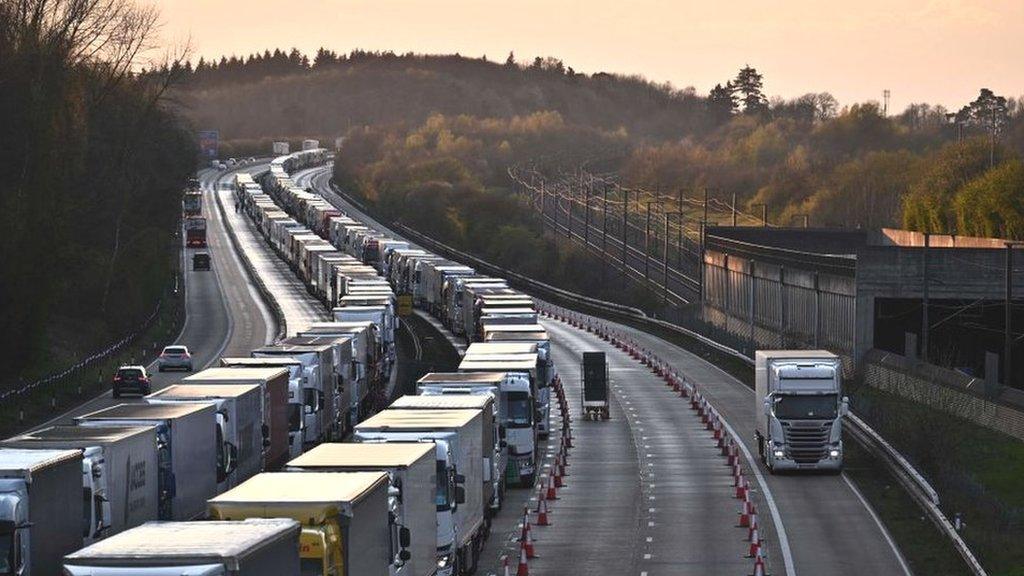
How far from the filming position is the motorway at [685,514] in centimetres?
3816

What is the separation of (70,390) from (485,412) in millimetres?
35538

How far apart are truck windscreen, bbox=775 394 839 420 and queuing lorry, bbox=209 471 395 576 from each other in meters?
26.9

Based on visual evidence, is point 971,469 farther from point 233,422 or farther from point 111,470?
point 111,470

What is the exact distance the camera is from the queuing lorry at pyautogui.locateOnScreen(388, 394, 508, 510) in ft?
126

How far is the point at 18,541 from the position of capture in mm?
24859

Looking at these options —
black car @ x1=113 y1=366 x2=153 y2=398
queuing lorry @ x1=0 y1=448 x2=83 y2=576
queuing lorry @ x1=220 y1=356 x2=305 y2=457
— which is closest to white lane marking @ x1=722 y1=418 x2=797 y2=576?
queuing lorry @ x1=220 y1=356 x2=305 y2=457

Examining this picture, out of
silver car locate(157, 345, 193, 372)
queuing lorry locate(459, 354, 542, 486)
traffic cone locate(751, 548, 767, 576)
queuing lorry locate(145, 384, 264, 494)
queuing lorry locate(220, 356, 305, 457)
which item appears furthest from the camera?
silver car locate(157, 345, 193, 372)

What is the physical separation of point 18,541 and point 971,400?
41.4 meters

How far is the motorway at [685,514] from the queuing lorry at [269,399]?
17.1ft

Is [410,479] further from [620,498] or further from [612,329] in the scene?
[612,329]

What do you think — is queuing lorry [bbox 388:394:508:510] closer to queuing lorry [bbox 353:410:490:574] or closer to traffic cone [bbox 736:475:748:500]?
queuing lorry [bbox 353:410:490:574]

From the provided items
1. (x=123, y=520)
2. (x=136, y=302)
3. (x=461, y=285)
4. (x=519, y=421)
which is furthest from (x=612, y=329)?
(x=123, y=520)

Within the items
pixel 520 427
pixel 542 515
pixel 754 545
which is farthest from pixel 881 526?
pixel 520 427

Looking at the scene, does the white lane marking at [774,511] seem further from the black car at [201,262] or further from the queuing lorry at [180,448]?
the black car at [201,262]
